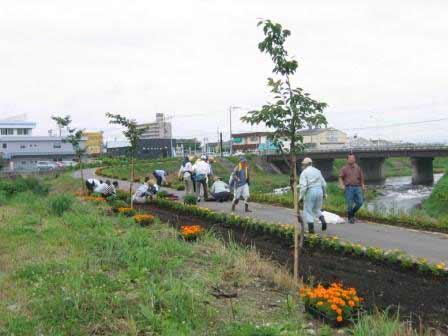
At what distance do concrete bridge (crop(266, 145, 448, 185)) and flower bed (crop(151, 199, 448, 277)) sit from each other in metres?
32.7

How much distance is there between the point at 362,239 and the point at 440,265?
2.84m

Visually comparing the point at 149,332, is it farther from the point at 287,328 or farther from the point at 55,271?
the point at 55,271

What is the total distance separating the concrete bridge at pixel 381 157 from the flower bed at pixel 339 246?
3266 cm

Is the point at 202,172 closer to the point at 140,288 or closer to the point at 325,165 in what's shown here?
the point at 140,288

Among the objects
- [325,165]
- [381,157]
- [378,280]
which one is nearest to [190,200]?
[378,280]

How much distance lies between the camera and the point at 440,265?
7047 millimetres

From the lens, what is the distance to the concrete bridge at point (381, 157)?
161 feet

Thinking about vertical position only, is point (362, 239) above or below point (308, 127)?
below

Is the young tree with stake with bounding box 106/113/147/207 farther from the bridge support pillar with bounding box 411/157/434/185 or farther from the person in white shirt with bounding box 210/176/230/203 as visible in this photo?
the bridge support pillar with bounding box 411/157/434/185

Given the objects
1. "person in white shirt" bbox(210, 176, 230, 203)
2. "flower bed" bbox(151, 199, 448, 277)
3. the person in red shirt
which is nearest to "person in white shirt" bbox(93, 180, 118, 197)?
"person in white shirt" bbox(210, 176, 230, 203)

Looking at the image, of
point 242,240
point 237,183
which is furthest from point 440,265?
point 237,183

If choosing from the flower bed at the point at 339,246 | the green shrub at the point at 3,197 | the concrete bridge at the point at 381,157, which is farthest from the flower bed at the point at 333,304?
the concrete bridge at the point at 381,157

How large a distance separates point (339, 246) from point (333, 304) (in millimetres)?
3581

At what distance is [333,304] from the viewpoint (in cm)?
518
